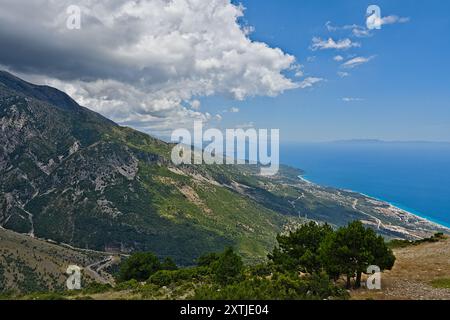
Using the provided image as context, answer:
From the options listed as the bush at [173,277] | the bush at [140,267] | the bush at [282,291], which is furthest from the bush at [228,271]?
the bush at [140,267]

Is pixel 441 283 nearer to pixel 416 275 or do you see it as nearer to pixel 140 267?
pixel 416 275

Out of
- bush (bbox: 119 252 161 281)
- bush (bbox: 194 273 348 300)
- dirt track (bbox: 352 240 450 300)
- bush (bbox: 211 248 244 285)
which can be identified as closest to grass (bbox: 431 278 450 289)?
dirt track (bbox: 352 240 450 300)

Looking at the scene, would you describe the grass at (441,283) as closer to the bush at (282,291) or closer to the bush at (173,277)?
the bush at (282,291)

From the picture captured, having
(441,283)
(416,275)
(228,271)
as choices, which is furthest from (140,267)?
(441,283)

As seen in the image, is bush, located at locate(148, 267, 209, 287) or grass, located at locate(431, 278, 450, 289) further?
bush, located at locate(148, 267, 209, 287)

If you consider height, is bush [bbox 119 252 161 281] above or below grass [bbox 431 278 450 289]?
below

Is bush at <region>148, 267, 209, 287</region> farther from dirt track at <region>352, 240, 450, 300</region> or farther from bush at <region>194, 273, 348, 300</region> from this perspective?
dirt track at <region>352, 240, 450, 300</region>

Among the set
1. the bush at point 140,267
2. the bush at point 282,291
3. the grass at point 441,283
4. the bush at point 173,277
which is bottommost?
the bush at point 140,267

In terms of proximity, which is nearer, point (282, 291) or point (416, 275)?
point (282, 291)
